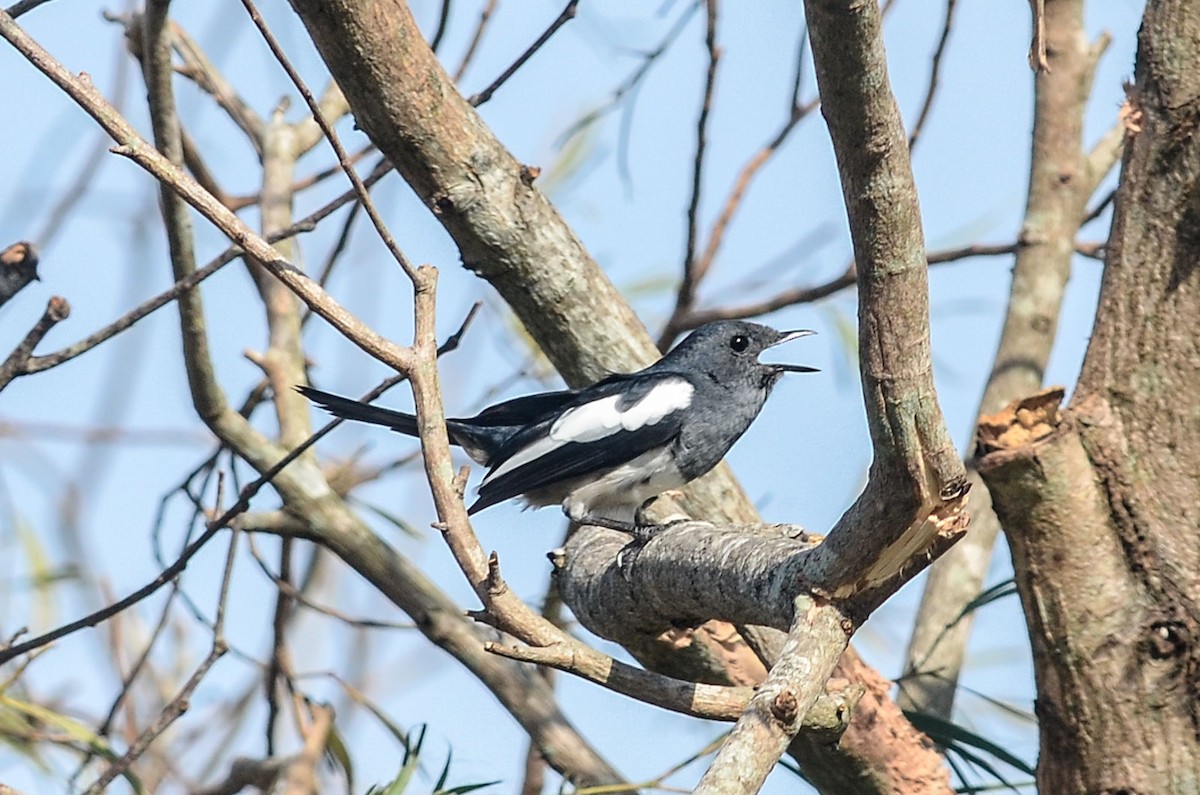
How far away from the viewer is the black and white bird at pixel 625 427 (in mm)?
3621

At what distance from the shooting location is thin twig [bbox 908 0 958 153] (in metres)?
4.18

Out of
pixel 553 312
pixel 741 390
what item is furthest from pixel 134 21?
pixel 741 390

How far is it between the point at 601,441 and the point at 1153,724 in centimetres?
170

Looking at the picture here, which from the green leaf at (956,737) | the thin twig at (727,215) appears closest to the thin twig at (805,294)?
the thin twig at (727,215)

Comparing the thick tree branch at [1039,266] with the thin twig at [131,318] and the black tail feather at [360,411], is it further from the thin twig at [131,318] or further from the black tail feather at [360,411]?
the thin twig at [131,318]

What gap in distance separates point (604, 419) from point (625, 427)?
0.23 feet

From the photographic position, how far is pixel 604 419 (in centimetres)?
369

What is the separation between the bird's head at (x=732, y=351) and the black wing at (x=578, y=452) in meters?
0.19

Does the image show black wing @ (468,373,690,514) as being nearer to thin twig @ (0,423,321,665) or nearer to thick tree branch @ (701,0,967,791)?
thin twig @ (0,423,321,665)

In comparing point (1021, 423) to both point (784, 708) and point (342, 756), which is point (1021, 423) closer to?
point (784, 708)

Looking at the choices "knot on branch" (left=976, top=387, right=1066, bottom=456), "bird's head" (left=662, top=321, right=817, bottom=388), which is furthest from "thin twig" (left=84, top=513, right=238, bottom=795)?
→ "knot on branch" (left=976, top=387, right=1066, bottom=456)

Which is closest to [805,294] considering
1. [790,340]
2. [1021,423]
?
[790,340]

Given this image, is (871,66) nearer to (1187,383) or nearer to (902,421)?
(902,421)

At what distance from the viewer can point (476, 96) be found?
125 inches
